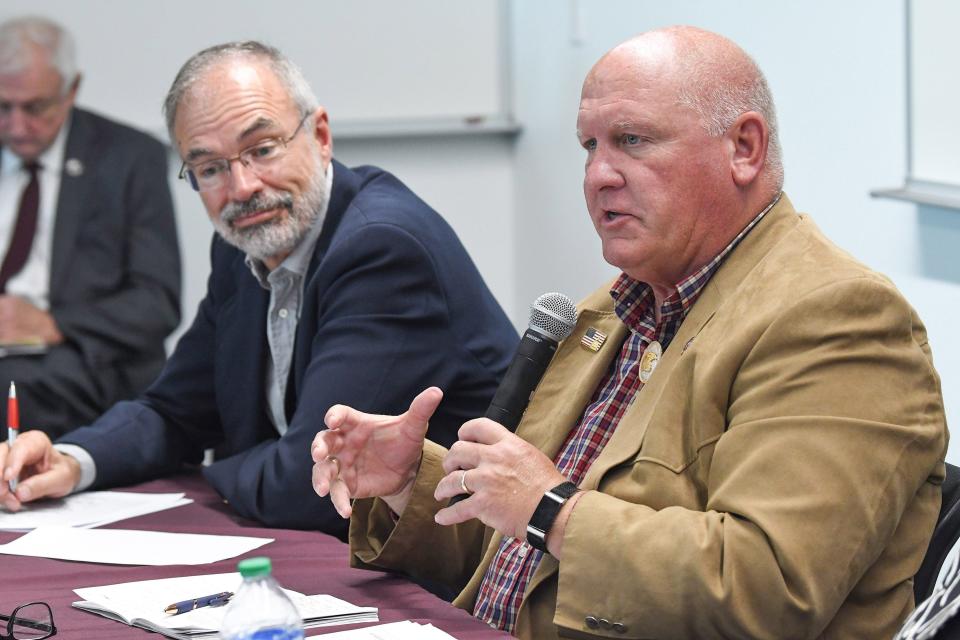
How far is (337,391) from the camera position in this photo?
94.8 inches

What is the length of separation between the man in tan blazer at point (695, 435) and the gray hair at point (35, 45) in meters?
3.29

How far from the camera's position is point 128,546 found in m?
2.17

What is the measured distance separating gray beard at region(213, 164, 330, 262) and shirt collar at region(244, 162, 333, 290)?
0.01 metres

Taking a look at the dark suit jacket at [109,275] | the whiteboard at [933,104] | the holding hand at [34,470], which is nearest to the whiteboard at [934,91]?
the whiteboard at [933,104]

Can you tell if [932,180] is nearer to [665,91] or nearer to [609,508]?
[665,91]

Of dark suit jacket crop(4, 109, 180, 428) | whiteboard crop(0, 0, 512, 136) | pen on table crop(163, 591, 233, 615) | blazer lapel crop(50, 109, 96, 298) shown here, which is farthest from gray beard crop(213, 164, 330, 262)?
whiteboard crop(0, 0, 512, 136)

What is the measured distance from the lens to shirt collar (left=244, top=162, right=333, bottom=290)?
2740 mm

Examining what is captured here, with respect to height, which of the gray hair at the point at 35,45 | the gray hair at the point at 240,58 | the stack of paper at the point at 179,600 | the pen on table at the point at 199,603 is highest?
the gray hair at the point at 35,45

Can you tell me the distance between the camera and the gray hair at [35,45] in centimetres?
477

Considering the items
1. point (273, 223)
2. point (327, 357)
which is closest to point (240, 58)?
point (273, 223)

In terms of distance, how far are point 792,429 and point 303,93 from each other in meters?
1.58

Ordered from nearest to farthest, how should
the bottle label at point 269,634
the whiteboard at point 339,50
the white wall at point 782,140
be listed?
the bottle label at point 269,634
the white wall at point 782,140
the whiteboard at point 339,50

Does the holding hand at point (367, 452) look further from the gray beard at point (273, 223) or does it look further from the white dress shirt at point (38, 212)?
the white dress shirt at point (38, 212)

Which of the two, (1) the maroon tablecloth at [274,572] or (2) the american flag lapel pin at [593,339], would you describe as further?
(2) the american flag lapel pin at [593,339]
